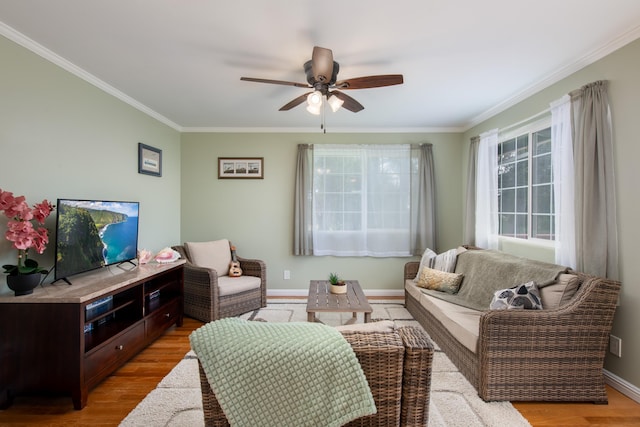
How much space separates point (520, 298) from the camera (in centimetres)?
222

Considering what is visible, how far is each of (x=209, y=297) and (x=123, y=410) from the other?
1.39 meters

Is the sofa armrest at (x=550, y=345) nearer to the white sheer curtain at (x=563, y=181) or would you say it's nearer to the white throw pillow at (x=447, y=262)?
the white sheer curtain at (x=563, y=181)

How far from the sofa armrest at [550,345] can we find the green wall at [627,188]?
23 cm

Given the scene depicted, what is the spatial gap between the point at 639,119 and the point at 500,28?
1.16 meters

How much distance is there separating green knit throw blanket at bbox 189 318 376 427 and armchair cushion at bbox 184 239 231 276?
9.14ft

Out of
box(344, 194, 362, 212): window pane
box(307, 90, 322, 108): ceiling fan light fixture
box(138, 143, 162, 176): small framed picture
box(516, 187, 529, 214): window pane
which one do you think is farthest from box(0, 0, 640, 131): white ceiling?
box(344, 194, 362, 212): window pane

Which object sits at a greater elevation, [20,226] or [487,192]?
[487,192]

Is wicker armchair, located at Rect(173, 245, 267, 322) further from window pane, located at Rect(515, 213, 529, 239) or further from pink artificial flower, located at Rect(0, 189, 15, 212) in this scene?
window pane, located at Rect(515, 213, 529, 239)

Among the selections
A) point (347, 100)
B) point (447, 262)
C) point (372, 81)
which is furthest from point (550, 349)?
point (347, 100)

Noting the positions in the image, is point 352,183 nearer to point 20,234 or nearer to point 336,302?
point 336,302

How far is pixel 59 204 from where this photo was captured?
2.18 metres

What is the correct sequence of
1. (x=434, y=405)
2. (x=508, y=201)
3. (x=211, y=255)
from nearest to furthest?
(x=434, y=405)
(x=508, y=201)
(x=211, y=255)

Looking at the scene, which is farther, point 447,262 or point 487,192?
point 487,192

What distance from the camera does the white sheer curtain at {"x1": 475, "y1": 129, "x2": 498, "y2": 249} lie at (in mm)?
3588
